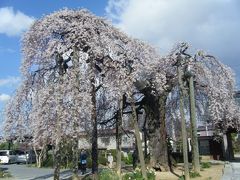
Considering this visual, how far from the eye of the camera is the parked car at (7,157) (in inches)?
2082

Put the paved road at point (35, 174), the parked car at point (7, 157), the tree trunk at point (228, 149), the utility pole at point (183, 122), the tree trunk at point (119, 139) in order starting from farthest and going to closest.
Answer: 1. the parked car at point (7, 157)
2. the tree trunk at point (228, 149)
3. the paved road at point (35, 174)
4. the tree trunk at point (119, 139)
5. the utility pole at point (183, 122)

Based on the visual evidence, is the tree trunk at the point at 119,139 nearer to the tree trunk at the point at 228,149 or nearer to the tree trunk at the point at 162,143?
the tree trunk at the point at 162,143

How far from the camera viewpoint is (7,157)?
175 ft

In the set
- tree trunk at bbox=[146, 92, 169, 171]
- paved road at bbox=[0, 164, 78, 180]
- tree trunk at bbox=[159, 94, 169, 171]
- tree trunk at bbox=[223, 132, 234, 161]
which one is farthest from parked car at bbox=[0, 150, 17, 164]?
tree trunk at bbox=[159, 94, 169, 171]

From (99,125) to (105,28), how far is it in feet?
24.8

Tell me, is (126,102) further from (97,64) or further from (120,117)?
(97,64)

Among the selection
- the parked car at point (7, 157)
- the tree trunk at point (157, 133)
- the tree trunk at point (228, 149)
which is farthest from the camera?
the parked car at point (7, 157)

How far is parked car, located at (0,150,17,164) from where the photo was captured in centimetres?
5288

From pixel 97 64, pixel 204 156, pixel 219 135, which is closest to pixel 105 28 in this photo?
pixel 97 64

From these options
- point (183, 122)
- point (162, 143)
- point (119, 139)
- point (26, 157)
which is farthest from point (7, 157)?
point (183, 122)

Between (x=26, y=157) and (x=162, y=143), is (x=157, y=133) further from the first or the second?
(x=26, y=157)

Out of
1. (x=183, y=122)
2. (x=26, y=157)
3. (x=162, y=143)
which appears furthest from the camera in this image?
(x=26, y=157)

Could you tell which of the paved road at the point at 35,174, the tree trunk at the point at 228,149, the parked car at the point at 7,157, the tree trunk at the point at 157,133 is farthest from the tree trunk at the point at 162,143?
the parked car at the point at 7,157

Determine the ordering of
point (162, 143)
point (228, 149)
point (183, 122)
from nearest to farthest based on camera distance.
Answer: point (183, 122)
point (162, 143)
point (228, 149)
